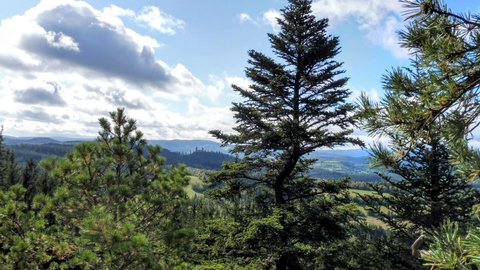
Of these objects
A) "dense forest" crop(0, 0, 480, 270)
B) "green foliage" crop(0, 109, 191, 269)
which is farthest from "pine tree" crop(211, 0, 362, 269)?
"green foliage" crop(0, 109, 191, 269)

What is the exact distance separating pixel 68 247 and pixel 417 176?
45.0 ft

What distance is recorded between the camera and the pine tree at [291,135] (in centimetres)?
1469

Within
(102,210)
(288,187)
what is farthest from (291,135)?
(102,210)

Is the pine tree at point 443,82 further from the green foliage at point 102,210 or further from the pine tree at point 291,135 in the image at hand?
the pine tree at point 291,135

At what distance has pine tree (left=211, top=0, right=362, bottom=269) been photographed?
578 inches

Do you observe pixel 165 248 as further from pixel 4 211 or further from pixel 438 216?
pixel 438 216

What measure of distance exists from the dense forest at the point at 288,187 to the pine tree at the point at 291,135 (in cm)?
7

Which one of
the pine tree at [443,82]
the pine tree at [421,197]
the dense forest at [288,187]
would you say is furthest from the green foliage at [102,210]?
the pine tree at [421,197]

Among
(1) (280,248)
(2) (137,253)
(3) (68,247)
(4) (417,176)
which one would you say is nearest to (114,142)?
(3) (68,247)

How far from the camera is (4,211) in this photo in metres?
6.73

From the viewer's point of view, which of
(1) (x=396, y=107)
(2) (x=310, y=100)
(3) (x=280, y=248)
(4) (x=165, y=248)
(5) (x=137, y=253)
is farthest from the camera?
(2) (x=310, y=100)

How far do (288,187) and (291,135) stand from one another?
3325 mm

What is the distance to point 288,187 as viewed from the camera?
55.2 ft

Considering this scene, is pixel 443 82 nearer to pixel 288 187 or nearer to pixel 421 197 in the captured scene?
pixel 421 197
